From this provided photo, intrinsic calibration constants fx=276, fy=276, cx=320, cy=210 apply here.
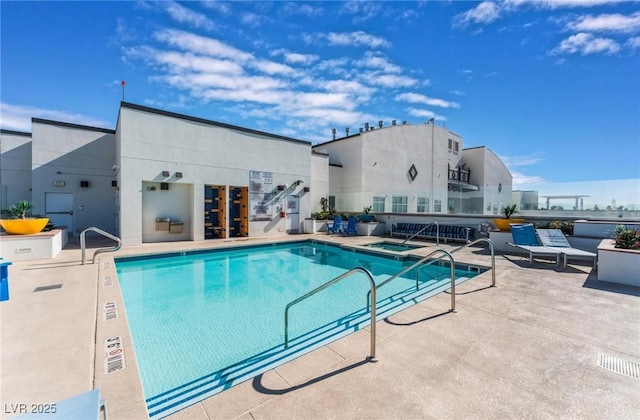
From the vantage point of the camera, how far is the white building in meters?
10.1

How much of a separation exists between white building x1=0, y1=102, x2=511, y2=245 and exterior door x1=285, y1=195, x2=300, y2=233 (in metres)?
0.05

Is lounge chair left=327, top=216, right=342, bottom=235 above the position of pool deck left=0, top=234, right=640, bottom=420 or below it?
above

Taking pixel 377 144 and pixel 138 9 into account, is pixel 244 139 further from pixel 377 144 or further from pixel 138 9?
pixel 377 144

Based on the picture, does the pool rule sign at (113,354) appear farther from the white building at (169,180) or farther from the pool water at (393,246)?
the pool water at (393,246)

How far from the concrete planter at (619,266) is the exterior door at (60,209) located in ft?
55.6

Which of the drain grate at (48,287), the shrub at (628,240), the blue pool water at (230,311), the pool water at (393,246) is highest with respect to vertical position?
the shrub at (628,240)

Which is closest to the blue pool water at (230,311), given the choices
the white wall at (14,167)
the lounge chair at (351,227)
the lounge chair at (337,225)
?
the lounge chair at (351,227)

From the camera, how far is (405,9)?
24.8 ft

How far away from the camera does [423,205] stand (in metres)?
16.6

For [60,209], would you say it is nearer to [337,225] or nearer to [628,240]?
[337,225]

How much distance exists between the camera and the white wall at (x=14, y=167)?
1108 cm

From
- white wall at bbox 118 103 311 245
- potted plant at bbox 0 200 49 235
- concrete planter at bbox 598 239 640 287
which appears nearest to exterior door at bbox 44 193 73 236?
white wall at bbox 118 103 311 245

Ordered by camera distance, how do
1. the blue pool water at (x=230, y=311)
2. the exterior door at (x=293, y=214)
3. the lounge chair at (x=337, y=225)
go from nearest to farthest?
1. the blue pool water at (x=230, y=311)
2. the lounge chair at (x=337, y=225)
3. the exterior door at (x=293, y=214)

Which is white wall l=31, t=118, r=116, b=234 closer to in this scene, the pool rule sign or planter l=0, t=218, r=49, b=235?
planter l=0, t=218, r=49, b=235
